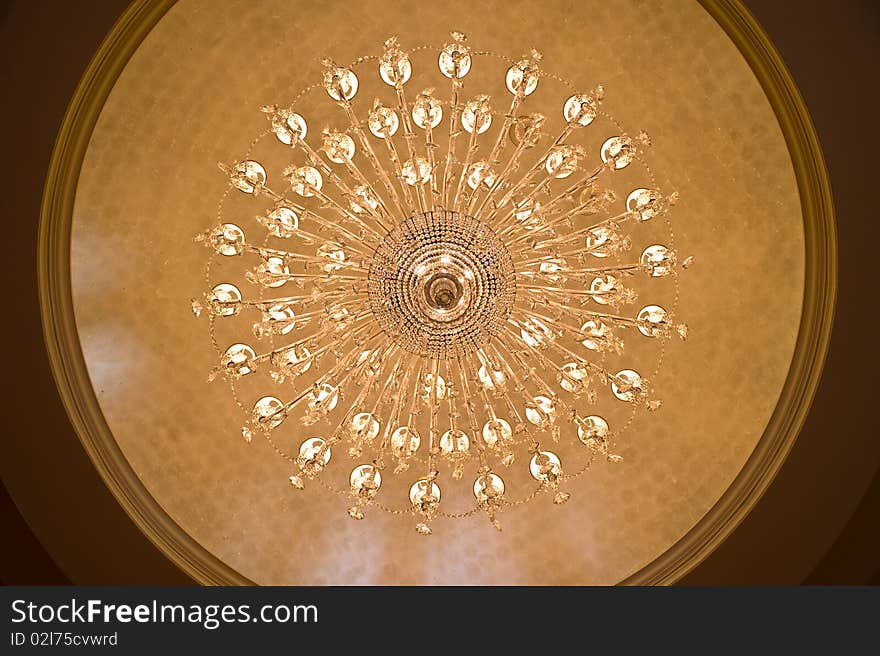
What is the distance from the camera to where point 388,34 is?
18.7 ft

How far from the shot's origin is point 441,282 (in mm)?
4555

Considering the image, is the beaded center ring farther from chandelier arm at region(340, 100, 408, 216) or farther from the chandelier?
chandelier arm at region(340, 100, 408, 216)

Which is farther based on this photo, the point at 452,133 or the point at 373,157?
the point at 373,157

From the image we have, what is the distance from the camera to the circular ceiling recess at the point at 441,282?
4.60 meters

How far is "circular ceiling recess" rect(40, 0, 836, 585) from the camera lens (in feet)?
15.1

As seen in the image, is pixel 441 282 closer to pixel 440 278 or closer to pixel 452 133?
pixel 440 278

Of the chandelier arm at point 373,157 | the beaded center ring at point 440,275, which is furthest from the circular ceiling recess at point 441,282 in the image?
the chandelier arm at point 373,157

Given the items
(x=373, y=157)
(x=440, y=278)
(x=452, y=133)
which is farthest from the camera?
(x=440, y=278)

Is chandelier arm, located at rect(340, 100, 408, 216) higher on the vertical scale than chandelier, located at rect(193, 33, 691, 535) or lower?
higher

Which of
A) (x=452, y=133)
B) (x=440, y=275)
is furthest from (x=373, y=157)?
(x=440, y=275)

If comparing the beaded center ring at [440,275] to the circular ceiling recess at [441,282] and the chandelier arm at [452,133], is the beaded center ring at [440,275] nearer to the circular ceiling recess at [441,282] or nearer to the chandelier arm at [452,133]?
the circular ceiling recess at [441,282]

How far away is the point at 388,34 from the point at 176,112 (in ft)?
4.95

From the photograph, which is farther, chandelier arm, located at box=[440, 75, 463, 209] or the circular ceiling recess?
the circular ceiling recess

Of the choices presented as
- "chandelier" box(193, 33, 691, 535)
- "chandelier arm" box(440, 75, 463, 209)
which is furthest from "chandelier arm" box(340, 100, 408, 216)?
"chandelier arm" box(440, 75, 463, 209)
